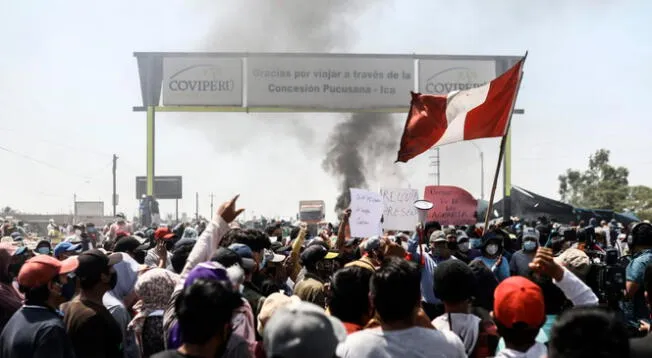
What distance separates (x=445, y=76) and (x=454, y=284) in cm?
Answer: 2446

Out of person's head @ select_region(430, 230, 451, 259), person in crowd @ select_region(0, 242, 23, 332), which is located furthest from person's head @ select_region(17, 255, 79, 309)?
person's head @ select_region(430, 230, 451, 259)

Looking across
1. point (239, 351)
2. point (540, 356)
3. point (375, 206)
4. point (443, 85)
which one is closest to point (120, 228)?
point (375, 206)

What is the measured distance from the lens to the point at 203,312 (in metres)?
2.65

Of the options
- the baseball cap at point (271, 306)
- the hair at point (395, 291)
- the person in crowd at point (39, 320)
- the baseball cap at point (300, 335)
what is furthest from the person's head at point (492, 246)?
the baseball cap at point (300, 335)

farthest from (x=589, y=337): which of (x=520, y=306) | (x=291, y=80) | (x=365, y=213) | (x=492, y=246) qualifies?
(x=291, y=80)

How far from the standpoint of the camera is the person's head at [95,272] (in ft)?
Answer: 13.7

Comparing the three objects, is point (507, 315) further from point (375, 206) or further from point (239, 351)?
point (375, 206)

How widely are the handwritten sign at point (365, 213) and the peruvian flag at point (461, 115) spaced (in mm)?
1774

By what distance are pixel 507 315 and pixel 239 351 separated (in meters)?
1.23

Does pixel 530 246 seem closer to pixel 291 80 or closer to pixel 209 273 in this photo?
pixel 209 273

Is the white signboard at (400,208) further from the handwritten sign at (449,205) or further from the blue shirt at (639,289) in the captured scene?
the blue shirt at (639,289)

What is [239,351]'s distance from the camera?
3309mm

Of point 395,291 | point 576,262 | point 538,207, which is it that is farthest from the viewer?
point 538,207

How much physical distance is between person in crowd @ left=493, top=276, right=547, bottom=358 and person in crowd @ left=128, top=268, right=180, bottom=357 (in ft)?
Result: 7.19
